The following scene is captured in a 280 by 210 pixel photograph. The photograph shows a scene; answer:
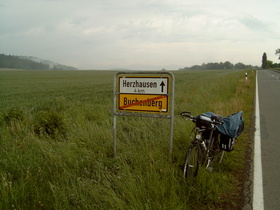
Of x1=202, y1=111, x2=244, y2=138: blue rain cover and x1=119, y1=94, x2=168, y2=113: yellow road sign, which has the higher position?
x1=119, y1=94, x2=168, y2=113: yellow road sign

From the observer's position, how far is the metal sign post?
3.50 meters

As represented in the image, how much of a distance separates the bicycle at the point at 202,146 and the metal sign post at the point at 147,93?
1.33 feet

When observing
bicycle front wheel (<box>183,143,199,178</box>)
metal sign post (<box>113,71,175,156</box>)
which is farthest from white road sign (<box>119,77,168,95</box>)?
bicycle front wheel (<box>183,143,199,178</box>)

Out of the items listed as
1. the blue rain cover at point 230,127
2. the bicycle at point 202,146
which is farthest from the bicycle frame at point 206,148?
the blue rain cover at point 230,127

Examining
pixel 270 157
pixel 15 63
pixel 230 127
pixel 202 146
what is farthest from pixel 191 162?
pixel 15 63

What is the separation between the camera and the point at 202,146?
325cm

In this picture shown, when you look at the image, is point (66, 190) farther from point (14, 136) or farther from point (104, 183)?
point (14, 136)

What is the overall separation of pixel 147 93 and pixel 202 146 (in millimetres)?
1188

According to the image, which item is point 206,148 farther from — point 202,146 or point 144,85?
point 144,85

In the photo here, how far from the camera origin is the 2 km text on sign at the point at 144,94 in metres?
3.51

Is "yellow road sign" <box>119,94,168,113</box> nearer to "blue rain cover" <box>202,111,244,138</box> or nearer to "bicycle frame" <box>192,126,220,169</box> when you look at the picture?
"bicycle frame" <box>192,126,220,169</box>

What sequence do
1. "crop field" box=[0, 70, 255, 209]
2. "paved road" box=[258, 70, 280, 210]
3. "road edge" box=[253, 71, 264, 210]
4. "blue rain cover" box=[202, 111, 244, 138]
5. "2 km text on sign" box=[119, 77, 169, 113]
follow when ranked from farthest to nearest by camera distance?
"2 km text on sign" box=[119, 77, 169, 113] → "blue rain cover" box=[202, 111, 244, 138] → "paved road" box=[258, 70, 280, 210] → "road edge" box=[253, 71, 264, 210] → "crop field" box=[0, 70, 255, 209]

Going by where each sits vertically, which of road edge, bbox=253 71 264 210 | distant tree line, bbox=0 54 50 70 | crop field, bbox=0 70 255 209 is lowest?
road edge, bbox=253 71 264 210

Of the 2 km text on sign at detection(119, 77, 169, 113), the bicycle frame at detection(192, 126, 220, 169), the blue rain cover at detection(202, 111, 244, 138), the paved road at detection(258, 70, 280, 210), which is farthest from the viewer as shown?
the 2 km text on sign at detection(119, 77, 169, 113)
